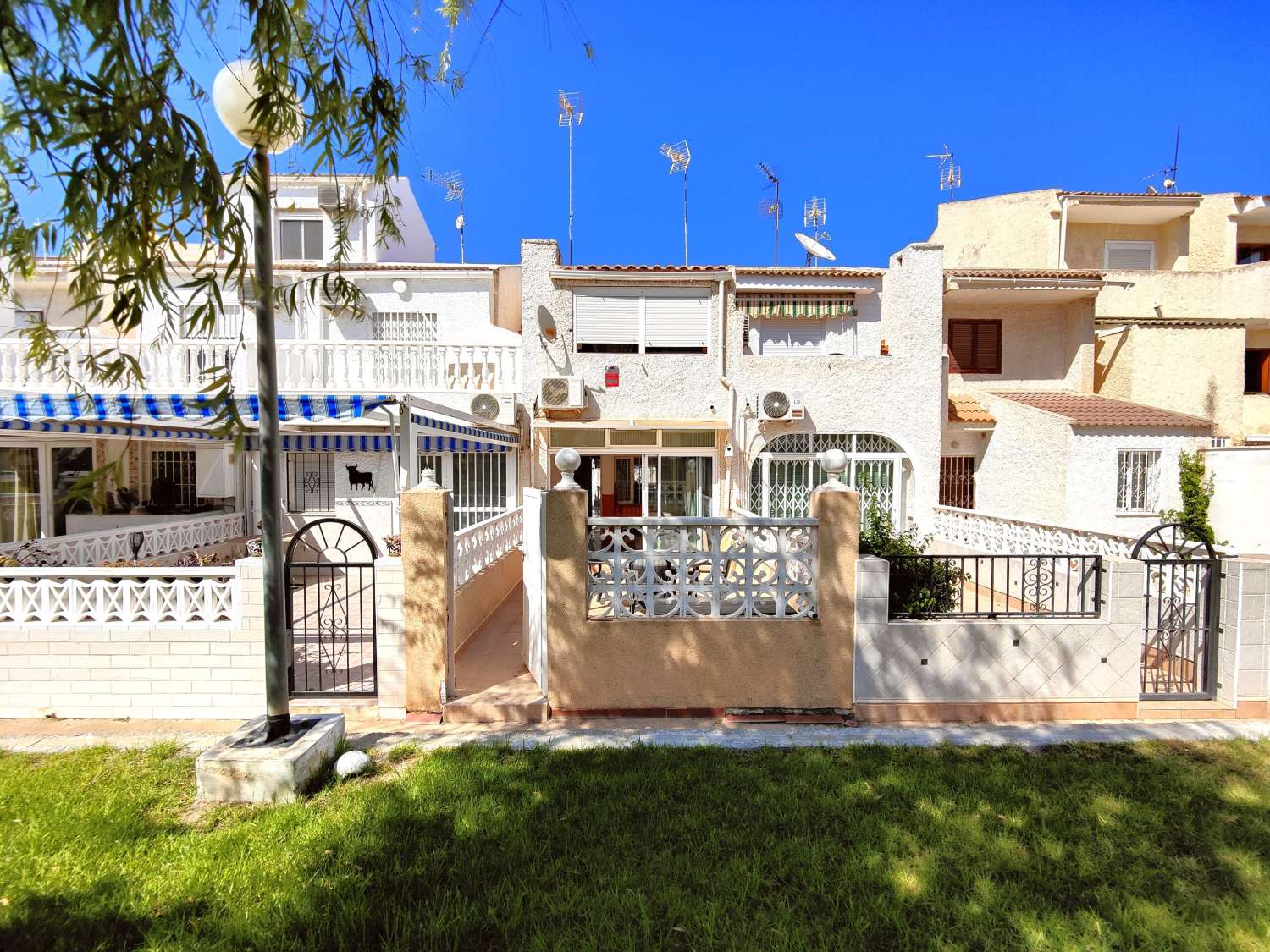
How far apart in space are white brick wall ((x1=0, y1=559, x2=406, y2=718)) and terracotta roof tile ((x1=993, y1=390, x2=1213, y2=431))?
1902 cm

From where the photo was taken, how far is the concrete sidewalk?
675 centimetres

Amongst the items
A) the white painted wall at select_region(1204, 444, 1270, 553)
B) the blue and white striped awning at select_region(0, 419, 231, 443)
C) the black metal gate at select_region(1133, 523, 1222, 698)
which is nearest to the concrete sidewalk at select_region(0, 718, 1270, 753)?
the black metal gate at select_region(1133, 523, 1222, 698)

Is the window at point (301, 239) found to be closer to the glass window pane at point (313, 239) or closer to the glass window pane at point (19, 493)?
the glass window pane at point (313, 239)

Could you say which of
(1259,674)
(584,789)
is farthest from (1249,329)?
(584,789)

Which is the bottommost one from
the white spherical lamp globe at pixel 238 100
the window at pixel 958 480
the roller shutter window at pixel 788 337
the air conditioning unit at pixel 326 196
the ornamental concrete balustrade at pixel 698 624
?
the ornamental concrete balustrade at pixel 698 624

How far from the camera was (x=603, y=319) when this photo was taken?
1734 cm

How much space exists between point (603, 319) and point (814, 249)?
29.6 feet

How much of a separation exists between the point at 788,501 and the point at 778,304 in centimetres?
628

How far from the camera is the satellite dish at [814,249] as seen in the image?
20259 mm

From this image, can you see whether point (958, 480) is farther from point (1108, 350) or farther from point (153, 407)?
point (153, 407)

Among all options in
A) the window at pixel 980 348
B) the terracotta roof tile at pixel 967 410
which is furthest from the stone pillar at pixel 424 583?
the window at pixel 980 348

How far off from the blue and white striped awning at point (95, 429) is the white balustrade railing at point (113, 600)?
112 inches

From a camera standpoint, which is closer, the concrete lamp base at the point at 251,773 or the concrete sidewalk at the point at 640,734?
the concrete lamp base at the point at 251,773

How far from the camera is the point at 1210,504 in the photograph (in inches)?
672
